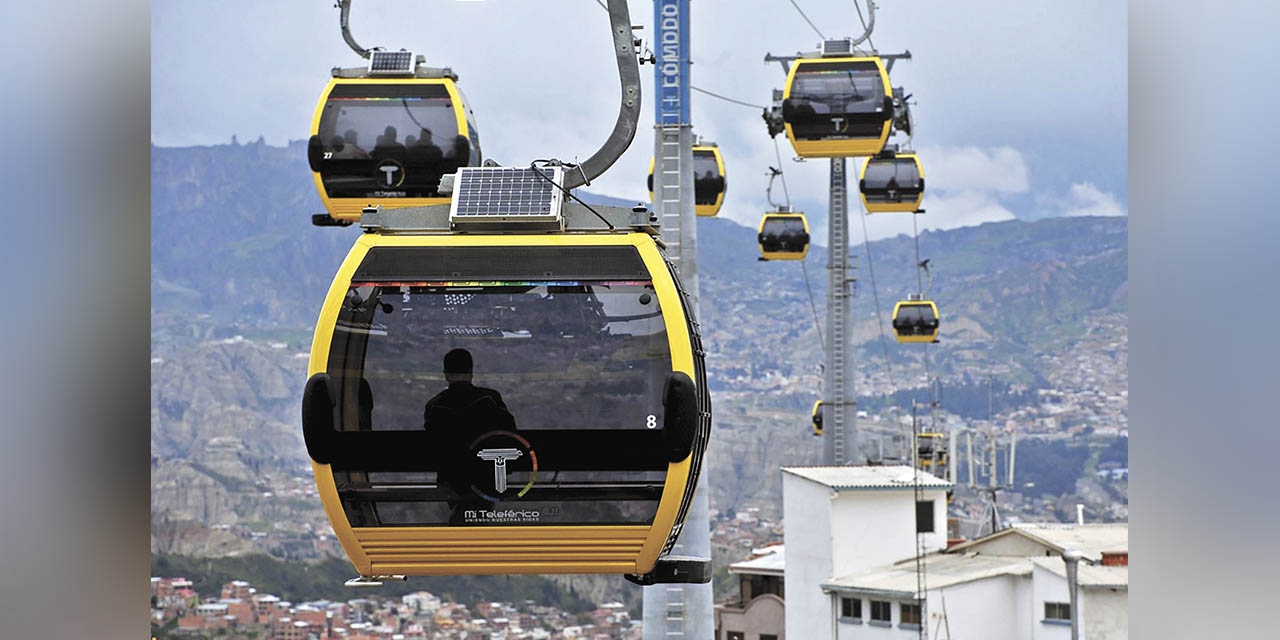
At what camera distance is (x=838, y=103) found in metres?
13.7

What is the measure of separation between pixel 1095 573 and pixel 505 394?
15.3 meters

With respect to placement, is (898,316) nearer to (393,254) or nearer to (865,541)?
(865,541)

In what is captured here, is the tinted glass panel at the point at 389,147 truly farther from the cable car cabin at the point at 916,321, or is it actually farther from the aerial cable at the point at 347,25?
the cable car cabin at the point at 916,321

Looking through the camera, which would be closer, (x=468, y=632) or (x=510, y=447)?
(x=510, y=447)

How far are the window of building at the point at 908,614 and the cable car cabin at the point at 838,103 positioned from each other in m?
9.56

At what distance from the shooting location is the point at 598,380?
5.44 meters

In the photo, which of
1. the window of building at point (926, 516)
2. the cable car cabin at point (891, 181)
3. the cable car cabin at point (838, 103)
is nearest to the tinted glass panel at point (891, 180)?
the cable car cabin at point (891, 181)

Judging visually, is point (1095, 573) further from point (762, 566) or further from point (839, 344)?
point (762, 566)

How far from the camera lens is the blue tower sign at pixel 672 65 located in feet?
27.2

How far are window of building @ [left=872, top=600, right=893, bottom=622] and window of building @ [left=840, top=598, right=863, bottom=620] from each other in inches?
12.9
